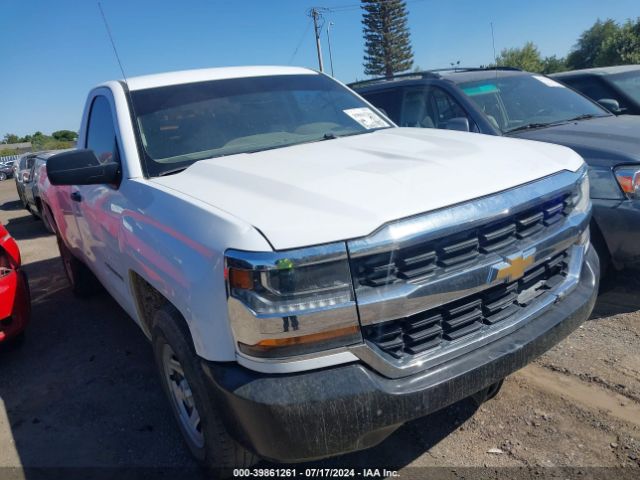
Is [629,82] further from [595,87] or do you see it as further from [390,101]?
[390,101]

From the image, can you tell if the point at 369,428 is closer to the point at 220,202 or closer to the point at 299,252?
the point at 299,252

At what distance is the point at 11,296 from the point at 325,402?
307 cm

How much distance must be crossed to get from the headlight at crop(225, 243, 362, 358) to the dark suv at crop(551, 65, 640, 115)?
246 inches

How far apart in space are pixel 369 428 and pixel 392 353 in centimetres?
27

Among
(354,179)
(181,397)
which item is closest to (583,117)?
(354,179)

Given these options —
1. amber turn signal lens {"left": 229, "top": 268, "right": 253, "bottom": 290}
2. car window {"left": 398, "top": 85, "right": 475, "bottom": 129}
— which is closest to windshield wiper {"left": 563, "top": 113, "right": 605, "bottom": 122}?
car window {"left": 398, "top": 85, "right": 475, "bottom": 129}

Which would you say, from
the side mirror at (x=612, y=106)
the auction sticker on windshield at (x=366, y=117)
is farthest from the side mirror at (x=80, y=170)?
the side mirror at (x=612, y=106)

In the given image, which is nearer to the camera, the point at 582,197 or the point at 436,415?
the point at 582,197

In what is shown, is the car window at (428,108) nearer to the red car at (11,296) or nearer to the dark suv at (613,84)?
the dark suv at (613,84)

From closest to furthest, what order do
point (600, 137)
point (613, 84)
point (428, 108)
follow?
point (600, 137) < point (428, 108) < point (613, 84)

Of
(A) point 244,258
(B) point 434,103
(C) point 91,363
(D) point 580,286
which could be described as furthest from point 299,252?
(B) point 434,103

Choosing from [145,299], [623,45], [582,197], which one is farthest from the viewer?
[623,45]

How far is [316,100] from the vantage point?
3.61 meters

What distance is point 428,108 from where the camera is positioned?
5.31 metres
